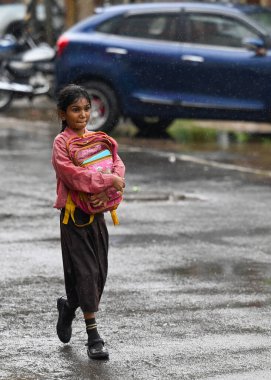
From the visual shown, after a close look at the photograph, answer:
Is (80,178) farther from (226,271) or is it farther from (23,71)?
(23,71)

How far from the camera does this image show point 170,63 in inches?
701

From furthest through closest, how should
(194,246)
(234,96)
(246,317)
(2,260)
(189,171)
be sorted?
(234,96)
(189,171)
(194,246)
(2,260)
(246,317)

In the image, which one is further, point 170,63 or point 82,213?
point 170,63

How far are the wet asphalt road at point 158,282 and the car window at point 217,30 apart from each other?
4.01 m

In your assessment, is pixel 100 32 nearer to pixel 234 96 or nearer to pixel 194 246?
pixel 234 96

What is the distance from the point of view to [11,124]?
2092 cm

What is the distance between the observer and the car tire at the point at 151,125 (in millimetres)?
19203

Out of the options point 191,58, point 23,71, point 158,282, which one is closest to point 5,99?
point 23,71

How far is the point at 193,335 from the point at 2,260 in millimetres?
2515

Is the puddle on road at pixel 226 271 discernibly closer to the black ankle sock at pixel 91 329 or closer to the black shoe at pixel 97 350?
the black ankle sock at pixel 91 329

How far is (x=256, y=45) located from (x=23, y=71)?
24.1ft

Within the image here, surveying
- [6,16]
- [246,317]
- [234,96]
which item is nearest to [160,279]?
[246,317]

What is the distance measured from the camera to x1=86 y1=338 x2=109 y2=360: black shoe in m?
6.48

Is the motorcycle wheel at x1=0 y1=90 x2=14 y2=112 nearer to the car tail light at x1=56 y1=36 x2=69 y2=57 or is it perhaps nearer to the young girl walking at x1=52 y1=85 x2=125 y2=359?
the car tail light at x1=56 y1=36 x2=69 y2=57
